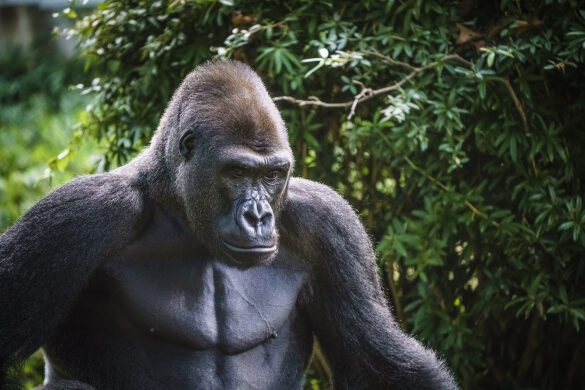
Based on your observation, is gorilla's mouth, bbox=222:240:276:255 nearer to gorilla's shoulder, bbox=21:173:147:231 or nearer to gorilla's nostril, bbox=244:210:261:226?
gorilla's nostril, bbox=244:210:261:226

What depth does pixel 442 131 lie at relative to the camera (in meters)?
4.78

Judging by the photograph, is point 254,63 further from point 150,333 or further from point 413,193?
point 150,333

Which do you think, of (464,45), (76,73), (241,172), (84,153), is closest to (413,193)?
(464,45)

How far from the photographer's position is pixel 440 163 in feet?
15.8

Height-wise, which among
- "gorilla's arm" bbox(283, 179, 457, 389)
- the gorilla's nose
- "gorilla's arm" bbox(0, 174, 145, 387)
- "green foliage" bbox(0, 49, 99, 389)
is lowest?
"green foliage" bbox(0, 49, 99, 389)

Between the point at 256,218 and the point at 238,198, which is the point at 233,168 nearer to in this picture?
the point at 238,198

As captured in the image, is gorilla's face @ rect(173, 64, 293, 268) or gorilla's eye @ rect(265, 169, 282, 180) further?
gorilla's eye @ rect(265, 169, 282, 180)

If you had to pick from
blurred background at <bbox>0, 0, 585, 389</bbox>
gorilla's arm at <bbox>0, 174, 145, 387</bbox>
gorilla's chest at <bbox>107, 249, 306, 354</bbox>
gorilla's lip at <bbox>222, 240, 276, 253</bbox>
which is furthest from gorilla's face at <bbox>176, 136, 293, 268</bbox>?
blurred background at <bbox>0, 0, 585, 389</bbox>

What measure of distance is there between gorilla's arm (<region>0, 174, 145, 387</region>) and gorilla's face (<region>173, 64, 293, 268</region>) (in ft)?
1.12

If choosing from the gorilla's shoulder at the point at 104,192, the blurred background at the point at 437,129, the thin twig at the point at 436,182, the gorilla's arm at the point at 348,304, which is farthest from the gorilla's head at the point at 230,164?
the thin twig at the point at 436,182

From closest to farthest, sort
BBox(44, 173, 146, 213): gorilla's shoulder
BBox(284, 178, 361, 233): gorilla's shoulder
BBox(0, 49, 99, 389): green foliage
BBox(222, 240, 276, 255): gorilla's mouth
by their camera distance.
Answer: BBox(222, 240, 276, 255): gorilla's mouth, BBox(44, 173, 146, 213): gorilla's shoulder, BBox(284, 178, 361, 233): gorilla's shoulder, BBox(0, 49, 99, 389): green foliage

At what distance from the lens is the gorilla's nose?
3.47m

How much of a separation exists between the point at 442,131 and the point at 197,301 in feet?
5.51

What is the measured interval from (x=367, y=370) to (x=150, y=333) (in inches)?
40.1
